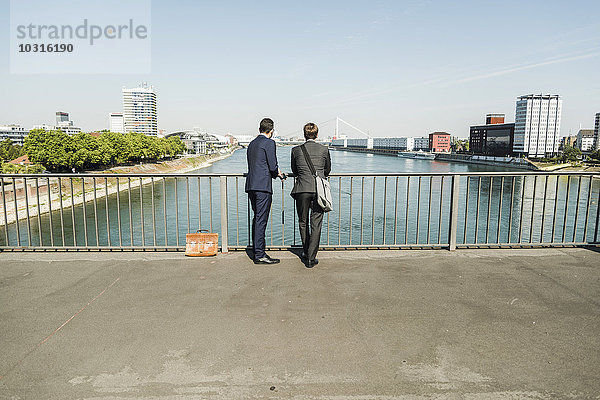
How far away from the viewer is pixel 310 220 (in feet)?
15.2

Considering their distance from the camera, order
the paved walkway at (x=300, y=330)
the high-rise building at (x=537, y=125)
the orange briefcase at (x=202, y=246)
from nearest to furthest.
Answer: the paved walkway at (x=300, y=330) < the orange briefcase at (x=202, y=246) < the high-rise building at (x=537, y=125)

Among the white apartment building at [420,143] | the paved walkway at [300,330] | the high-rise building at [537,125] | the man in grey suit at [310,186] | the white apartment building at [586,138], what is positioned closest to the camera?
the paved walkway at [300,330]

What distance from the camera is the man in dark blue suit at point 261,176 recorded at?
4.60 metres

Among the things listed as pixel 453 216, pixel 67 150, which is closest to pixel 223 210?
pixel 453 216

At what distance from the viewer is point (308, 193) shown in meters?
4.56

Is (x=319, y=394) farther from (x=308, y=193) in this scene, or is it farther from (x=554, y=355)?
(x=308, y=193)

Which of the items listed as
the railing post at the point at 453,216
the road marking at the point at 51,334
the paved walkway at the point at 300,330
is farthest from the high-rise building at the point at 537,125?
the road marking at the point at 51,334

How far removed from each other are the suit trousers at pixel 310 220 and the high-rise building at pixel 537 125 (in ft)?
409

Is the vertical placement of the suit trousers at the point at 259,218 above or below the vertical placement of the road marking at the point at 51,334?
above

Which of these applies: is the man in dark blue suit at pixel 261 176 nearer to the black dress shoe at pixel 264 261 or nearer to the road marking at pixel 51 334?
the black dress shoe at pixel 264 261

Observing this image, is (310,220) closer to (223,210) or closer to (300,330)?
(223,210)

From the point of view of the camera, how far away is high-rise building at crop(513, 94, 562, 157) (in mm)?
112812

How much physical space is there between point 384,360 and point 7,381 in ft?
7.52

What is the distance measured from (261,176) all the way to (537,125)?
131 meters
